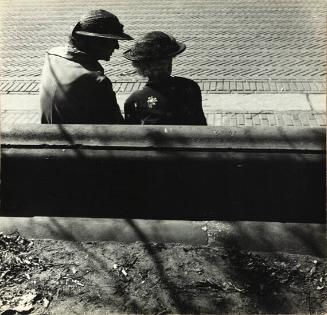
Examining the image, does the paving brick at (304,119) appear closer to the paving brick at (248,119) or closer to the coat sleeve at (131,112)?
the paving brick at (248,119)

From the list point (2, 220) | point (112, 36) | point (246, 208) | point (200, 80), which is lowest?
point (200, 80)

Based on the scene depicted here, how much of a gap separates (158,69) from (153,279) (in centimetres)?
187

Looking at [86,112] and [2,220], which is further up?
[86,112]

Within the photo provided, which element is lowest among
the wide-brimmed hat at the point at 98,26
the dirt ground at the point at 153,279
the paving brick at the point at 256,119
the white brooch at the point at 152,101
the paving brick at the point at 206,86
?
the paving brick at the point at 256,119

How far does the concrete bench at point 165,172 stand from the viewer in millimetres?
3207

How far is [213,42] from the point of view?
33.9ft

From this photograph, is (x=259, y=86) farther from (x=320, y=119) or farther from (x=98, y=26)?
(x=98, y=26)

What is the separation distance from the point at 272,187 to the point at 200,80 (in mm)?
5238

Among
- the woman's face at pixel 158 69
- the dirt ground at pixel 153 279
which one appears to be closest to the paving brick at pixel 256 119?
the woman's face at pixel 158 69

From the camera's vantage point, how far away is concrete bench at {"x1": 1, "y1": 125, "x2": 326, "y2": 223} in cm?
321

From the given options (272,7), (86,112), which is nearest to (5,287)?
(86,112)

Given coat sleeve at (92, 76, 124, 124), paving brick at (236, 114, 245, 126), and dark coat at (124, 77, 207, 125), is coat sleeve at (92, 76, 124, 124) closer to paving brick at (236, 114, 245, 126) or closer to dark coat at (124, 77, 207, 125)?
dark coat at (124, 77, 207, 125)

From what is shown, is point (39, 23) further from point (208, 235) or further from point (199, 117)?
point (208, 235)

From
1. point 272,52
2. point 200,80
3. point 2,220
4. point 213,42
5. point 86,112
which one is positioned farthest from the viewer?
point 213,42
